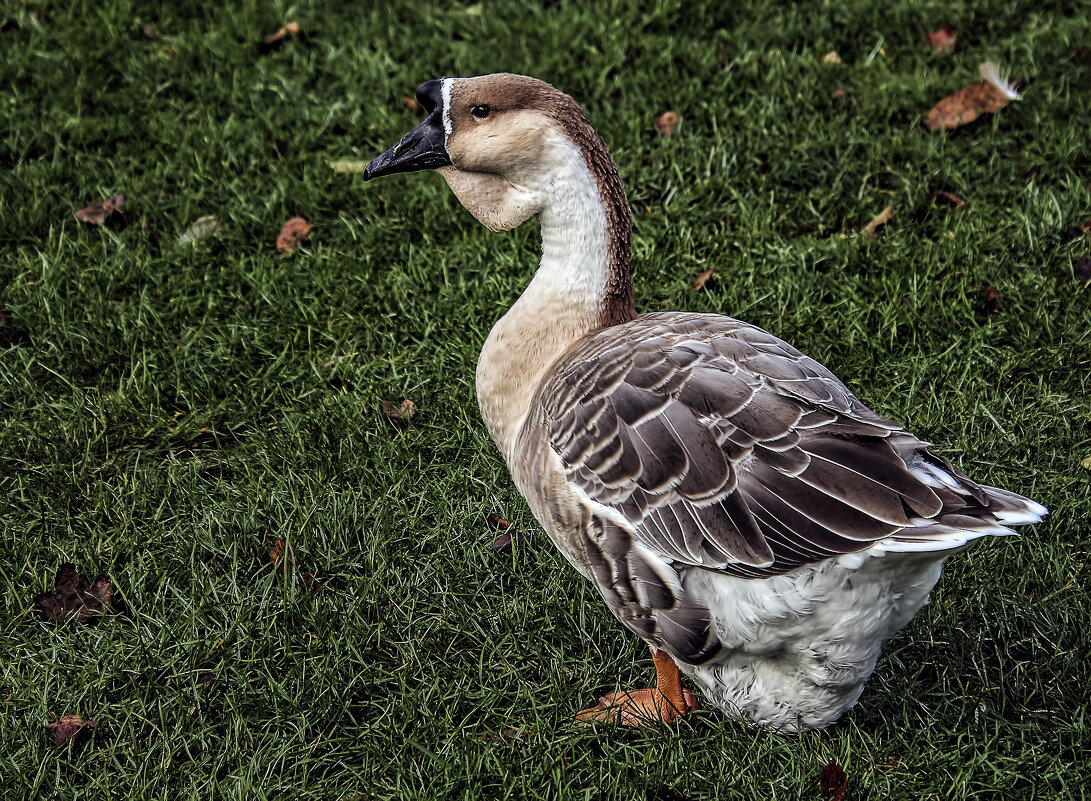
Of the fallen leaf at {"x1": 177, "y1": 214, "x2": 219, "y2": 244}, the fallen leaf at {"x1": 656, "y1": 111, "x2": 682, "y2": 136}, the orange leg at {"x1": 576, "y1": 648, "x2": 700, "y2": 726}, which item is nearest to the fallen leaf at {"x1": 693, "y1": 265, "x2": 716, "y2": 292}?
the fallen leaf at {"x1": 656, "y1": 111, "x2": 682, "y2": 136}

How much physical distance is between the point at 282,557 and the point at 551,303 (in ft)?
4.36

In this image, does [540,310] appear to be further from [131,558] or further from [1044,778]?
[1044,778]

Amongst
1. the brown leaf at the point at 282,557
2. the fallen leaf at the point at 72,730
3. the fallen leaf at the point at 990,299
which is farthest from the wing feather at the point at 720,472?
the fallen leaf at the point at 990,299

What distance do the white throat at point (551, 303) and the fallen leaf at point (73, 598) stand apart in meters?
1.49

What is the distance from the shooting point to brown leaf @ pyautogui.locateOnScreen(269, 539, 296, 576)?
11.5 ft

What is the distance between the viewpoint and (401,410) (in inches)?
166

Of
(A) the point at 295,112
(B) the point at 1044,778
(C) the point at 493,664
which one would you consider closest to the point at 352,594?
(C) the point at 493,664

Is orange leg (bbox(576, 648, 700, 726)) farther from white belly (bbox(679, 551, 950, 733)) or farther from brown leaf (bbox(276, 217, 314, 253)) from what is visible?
brown leaf (bbox(276, 217, 314, 253))

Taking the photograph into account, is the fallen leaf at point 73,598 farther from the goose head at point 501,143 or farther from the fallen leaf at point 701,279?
the fallen leaf at point 701,279

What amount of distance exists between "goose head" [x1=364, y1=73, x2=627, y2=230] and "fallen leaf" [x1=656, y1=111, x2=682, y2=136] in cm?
244

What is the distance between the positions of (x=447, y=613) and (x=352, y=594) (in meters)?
0.33

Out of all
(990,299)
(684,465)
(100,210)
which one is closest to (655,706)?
(684,465)

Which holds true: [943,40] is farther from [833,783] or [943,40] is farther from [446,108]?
[833,783]

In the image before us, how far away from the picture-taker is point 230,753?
9.80ft
